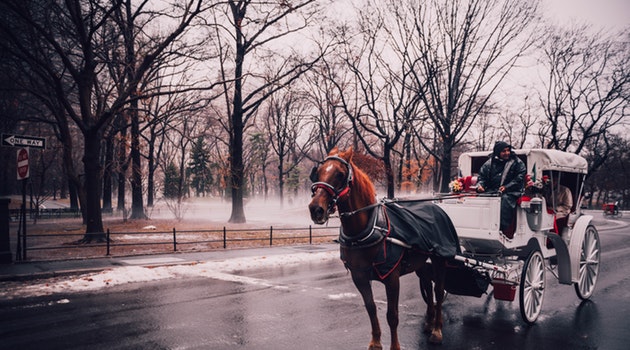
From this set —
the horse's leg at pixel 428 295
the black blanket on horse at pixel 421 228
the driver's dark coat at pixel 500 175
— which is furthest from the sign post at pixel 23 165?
the driver's dark coat at pixel 500 175

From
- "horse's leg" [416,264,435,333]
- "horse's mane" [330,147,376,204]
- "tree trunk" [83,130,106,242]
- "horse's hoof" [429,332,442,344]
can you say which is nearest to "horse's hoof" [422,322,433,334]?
"horse's leg" [416,264,435,333]

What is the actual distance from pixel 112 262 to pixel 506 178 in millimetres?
11205

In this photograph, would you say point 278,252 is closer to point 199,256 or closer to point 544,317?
point 199,256

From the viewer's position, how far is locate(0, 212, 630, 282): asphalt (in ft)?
35.7

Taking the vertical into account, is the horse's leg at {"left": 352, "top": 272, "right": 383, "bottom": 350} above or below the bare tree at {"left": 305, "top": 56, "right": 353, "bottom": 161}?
below

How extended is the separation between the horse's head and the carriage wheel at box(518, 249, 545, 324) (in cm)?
384

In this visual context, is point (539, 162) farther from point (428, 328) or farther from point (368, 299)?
point (368, 299)

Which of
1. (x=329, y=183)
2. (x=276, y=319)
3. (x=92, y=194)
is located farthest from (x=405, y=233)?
(x=92, y=194)

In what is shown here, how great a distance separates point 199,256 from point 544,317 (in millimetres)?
10553

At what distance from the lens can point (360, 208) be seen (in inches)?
205

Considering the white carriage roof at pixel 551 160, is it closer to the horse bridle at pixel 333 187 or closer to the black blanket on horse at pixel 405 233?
the black blanket on horse at pixel 405 233

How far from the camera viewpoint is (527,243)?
7570mm

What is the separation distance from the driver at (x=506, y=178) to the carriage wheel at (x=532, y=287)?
26.9 inches

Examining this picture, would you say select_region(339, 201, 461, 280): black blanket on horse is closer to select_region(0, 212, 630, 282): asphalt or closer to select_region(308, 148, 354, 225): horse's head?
select_region(308, 148, 354, 225): horse's head
